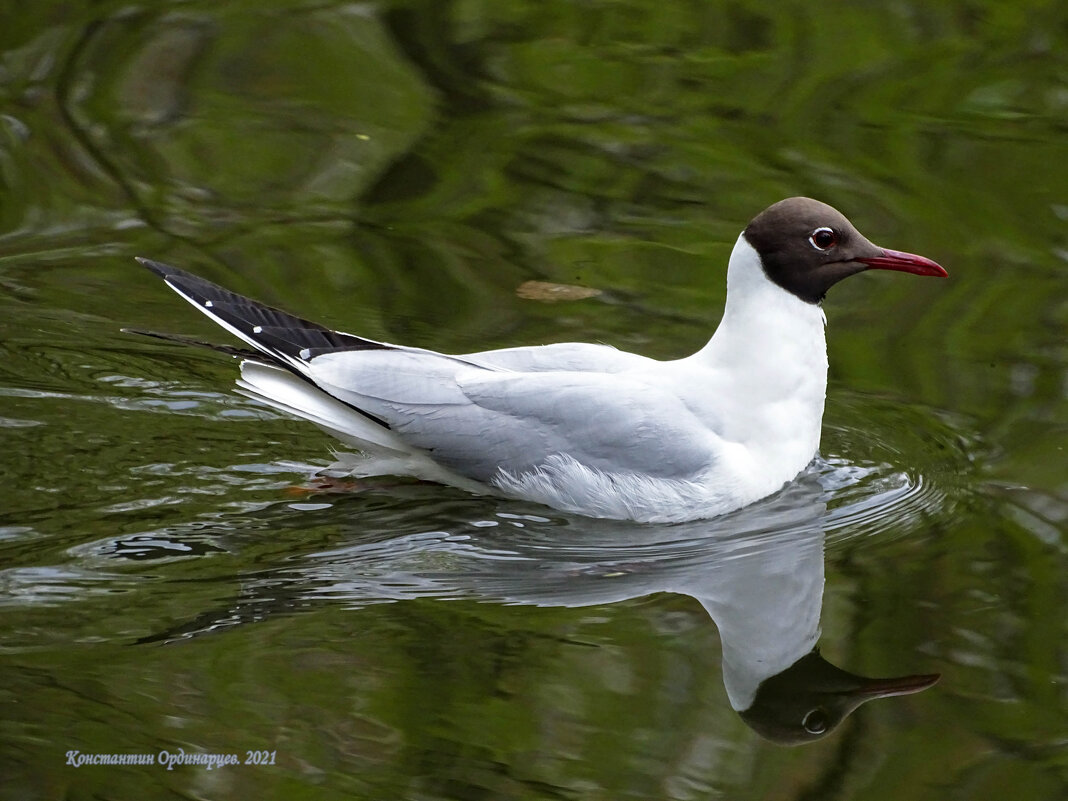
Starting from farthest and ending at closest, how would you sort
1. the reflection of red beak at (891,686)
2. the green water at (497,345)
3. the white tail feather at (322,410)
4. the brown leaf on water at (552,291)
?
the brown leaf on water at (552,291) < the white tail feather at (322,410) < the reflection of red beak at (891,686) < the green water at (497,345)

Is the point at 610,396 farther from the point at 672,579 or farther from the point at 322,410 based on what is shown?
the point at 322,410

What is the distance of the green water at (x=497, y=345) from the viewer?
15.8 feet

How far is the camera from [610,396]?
623 cm

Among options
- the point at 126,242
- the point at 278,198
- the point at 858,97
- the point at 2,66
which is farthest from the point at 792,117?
the point at 2,66

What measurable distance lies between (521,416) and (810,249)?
141 centimetres

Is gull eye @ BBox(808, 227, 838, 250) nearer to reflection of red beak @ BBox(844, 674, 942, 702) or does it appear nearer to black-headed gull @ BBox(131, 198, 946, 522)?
black-headed gull @ BBox(131, 198, 946, 522)

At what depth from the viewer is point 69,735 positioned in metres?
4.65

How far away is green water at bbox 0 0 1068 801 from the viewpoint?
4.82 metres

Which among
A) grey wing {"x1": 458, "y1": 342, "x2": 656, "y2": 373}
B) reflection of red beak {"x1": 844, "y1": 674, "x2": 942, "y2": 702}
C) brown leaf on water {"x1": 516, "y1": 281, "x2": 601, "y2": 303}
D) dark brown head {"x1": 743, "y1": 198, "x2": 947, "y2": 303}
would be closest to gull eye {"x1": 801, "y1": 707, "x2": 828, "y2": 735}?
reflection of red beak {"x1": 844, "y1": 674, "x2": 942, "y2": 702}

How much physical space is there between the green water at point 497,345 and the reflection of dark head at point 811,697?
65 millimetres

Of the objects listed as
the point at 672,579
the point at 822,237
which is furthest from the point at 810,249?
the point at 672,579

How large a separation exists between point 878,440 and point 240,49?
6.16 m

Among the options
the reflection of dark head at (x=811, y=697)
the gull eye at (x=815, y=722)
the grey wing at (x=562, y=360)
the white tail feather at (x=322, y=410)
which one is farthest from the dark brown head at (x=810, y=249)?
the gull eye at (x=815, y=722)

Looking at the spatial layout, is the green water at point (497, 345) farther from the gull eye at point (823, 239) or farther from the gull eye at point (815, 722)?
the gull eye at point (823, 239)
